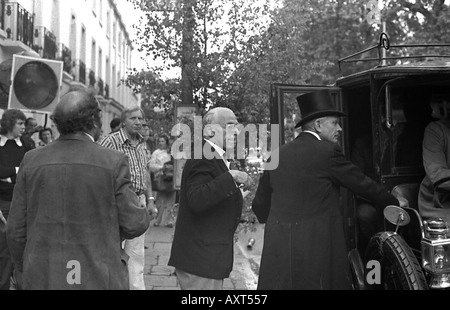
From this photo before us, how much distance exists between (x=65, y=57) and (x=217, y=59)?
14.2 m

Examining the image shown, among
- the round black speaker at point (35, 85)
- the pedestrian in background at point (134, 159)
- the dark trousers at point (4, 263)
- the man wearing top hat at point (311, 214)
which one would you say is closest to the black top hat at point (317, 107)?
the man wearing top hat at point (311, 214)

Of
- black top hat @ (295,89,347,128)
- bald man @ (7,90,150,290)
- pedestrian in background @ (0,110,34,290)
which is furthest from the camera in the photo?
pedestrian in background @ (0,110,34,290)

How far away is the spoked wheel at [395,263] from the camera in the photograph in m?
4.55

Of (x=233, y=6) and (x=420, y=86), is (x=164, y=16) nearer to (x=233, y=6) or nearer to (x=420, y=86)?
(x=233, y=6)

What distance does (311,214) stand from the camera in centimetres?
434

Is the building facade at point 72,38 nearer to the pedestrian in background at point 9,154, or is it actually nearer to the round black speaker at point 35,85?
the round black speaker at point 35,85

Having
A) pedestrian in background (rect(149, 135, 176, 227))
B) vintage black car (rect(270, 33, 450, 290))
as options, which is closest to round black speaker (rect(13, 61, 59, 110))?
vintage black car (rect(270, 33, 450, 290))

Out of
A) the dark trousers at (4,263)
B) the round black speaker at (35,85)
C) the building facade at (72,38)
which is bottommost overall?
the dark trousers at (4,263)

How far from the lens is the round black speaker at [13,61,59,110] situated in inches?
289

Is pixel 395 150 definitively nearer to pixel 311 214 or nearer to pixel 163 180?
pixel 311 214

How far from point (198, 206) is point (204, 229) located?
0.23m

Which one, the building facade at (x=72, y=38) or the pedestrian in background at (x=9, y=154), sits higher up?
the building facade at (x=72, y=38)

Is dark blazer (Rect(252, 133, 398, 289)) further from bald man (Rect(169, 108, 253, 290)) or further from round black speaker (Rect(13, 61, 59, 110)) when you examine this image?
round black speaker (Rect(13, 61, 59, 110))

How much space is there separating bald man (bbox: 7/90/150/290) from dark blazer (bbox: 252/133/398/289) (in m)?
1.08
